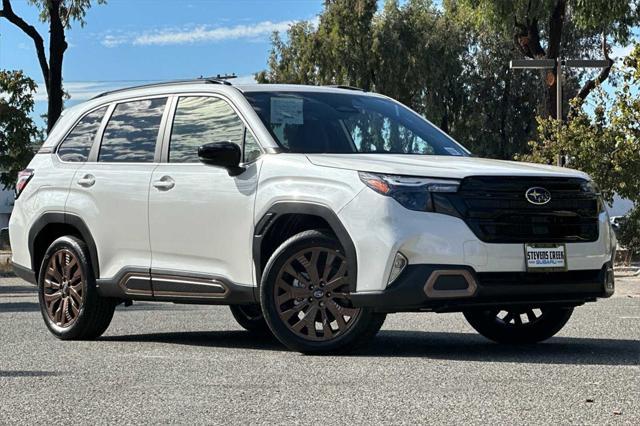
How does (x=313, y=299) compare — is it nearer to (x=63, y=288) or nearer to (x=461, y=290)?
(x=461, y=290)

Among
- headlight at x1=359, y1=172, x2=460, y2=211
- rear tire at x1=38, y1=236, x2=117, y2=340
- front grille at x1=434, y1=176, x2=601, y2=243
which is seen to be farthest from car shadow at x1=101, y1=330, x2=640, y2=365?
headlight at x1=359, y1=172, x2=460, y2=211

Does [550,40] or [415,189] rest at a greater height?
[550,40]

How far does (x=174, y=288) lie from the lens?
9305 mm

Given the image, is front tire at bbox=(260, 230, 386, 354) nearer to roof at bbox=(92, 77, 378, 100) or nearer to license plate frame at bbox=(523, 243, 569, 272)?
license plate frame at bbox=(523, 243, 569, 272)

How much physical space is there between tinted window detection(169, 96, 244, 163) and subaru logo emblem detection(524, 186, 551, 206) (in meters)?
2.19

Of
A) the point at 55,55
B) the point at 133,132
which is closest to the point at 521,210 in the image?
the point at 133,132

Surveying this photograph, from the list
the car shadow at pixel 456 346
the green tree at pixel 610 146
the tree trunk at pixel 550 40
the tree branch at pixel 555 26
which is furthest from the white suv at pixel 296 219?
the tree branch at pixel 555 26

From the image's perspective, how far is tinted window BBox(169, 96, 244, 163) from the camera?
9.23m

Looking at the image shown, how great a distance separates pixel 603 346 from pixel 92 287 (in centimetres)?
399

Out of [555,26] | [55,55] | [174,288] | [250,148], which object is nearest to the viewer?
[250,148]

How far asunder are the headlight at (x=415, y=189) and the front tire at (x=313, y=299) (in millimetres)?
558

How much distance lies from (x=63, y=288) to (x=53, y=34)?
999 inches

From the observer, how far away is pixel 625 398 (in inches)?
255

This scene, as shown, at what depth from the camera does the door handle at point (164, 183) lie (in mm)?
9273
